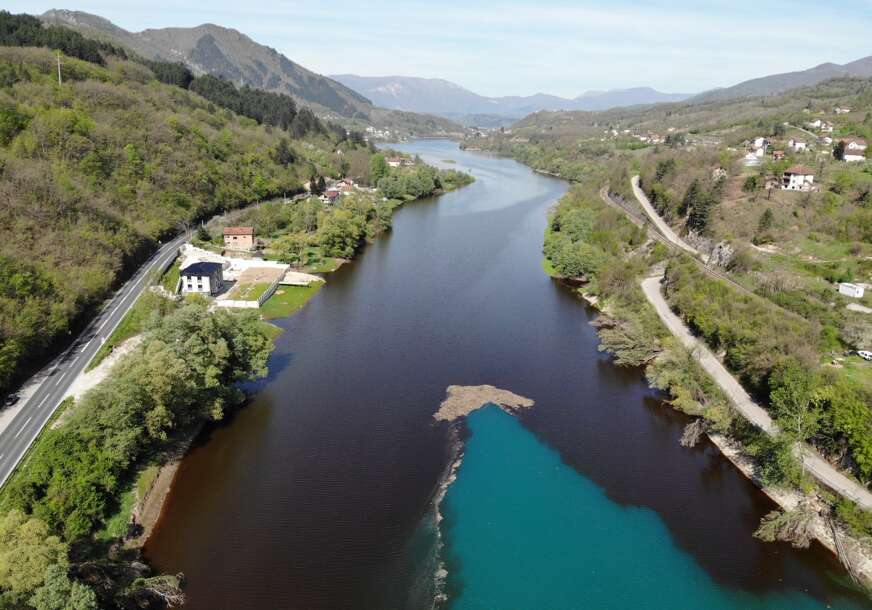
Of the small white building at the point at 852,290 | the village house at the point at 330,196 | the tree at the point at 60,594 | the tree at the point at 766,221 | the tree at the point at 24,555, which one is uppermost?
the village house at the point at 330,196

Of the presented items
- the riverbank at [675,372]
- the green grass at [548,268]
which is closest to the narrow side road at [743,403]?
the riverbank at [675,372]

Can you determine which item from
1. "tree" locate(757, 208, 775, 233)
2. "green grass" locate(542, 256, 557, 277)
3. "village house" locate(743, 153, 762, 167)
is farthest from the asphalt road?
"village house" locate(743, 153, 762, 167)

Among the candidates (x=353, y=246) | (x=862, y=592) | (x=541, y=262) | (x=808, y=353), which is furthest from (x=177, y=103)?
(x=862, y=592)

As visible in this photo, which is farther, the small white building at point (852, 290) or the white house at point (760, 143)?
the white house at point (760, 143)

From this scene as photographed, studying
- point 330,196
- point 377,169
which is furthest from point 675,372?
point 377,169

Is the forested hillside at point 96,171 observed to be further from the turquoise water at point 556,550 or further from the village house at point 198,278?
the turquoise water at point 556,550

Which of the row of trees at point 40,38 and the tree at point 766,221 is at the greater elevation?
the row of trees at point 40,38

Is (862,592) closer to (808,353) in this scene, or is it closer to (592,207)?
(808,353)

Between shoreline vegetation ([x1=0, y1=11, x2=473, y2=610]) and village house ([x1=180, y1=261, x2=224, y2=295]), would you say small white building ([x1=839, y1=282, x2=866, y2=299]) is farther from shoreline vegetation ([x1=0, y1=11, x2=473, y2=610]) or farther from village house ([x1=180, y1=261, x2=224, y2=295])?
village house ([x1=180, y1=261, x2=224, y2=295])

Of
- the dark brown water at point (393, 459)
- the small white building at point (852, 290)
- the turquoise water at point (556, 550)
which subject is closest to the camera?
the turquoise water at point (556, 550)
